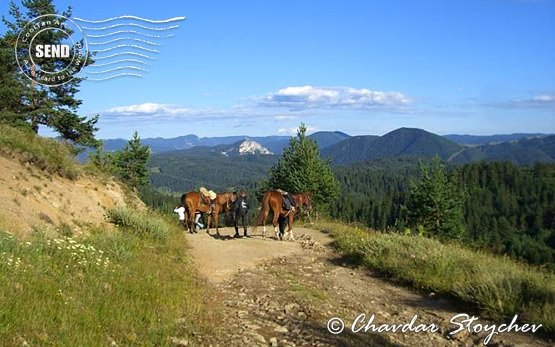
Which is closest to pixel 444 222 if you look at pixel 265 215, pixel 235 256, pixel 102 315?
pixel 265 215

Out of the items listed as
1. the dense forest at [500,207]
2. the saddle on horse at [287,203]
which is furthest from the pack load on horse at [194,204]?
the dense forest at [500,207]

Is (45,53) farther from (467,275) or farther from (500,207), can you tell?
(500,207)

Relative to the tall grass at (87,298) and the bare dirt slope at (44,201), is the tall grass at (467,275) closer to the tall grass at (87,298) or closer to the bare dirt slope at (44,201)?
the tall grass at (87,298)

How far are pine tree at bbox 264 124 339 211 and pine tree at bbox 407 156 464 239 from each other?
12.3 meters

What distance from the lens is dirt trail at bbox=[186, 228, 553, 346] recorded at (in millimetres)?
6953

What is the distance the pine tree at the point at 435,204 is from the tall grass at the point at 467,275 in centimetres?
3147

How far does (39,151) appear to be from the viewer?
51.5 feet

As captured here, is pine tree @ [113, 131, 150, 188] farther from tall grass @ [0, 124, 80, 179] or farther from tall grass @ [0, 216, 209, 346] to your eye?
tall grass @ [0, 216, 209, 346]

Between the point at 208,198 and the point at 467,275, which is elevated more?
the point at 208,198

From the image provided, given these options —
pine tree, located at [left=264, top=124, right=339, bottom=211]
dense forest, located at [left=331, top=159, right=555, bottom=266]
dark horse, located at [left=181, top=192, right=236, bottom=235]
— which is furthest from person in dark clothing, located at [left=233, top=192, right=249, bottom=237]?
dense forest, located at [left=331, top=159, right=555, bottom=266]

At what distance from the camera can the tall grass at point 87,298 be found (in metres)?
4.97

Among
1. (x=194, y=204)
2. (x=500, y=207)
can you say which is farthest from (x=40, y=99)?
(x=500, y=207)

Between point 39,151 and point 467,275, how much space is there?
13714mm

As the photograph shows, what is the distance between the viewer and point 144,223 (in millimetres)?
14125
